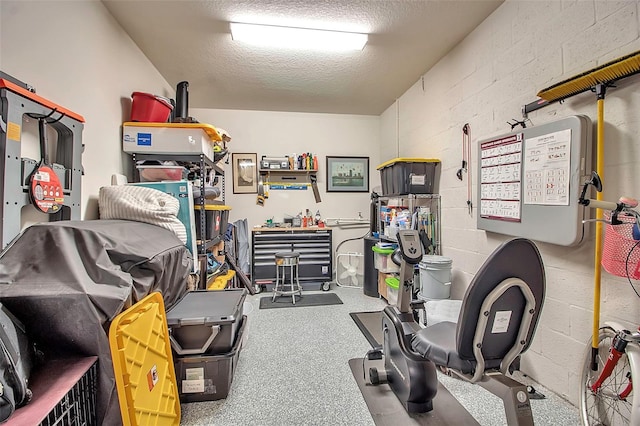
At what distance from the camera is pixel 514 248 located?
1110mm

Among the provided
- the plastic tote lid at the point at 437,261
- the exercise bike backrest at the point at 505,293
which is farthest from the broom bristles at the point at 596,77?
the plastic tote lid at the point at 437,261

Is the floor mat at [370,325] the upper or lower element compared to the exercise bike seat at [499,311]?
lower

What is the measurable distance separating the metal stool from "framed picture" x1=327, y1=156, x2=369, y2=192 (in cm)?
142

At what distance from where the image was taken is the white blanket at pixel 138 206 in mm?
1863

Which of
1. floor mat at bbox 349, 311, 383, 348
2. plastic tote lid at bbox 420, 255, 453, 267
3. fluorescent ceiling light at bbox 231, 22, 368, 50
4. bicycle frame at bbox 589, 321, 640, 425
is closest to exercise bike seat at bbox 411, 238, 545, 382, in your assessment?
bicycle frame at bbox 589, 321, 640, 425

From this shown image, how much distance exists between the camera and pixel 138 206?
73.5 inches

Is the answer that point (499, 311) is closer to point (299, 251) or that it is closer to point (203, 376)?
point (203, 376)

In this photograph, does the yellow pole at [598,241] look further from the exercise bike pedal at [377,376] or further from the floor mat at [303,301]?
the floor mat at [303,301]

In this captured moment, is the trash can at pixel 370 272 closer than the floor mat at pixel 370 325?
No

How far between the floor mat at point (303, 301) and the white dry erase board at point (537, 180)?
206 cm

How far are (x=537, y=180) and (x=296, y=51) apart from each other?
2.33m

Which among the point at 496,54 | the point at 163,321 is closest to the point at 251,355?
the point at 163,321

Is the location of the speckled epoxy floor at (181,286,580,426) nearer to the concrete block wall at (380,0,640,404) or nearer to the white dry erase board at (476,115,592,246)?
the concrete block wall at (380,0,640,404)

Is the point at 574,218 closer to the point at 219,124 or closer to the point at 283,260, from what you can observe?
the point at 283,260
